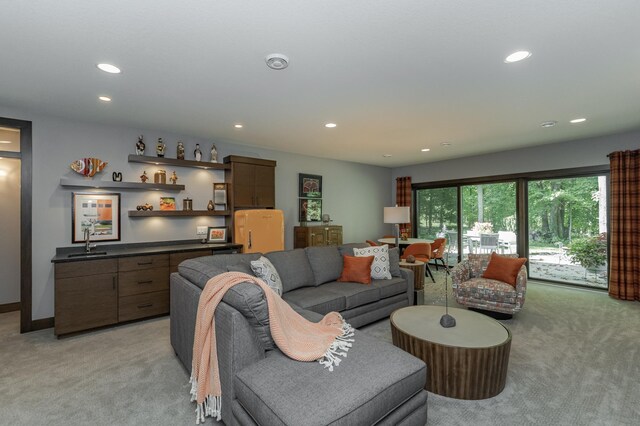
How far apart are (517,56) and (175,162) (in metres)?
4.21

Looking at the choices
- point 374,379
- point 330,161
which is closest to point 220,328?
point 374,379

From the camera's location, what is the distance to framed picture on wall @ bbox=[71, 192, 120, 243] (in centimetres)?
389

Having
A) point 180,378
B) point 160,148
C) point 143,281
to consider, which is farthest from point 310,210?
point 180,378

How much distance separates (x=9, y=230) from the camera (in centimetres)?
425

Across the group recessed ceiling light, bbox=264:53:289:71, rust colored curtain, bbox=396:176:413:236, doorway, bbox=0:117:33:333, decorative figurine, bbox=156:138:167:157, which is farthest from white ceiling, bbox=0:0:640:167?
rust colored curtain, bbox=396:176:413:236

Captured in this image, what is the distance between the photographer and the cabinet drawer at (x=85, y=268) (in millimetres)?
3288

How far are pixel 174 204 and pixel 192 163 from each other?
672mm

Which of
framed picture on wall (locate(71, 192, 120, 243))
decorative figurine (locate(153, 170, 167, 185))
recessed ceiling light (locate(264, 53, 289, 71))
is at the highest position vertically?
recessed ceiling light (locate(264, 53, 289, 71))

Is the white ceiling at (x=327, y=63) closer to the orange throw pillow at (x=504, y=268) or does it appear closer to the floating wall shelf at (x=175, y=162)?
the floating wall shelf at (x=175, y=162)

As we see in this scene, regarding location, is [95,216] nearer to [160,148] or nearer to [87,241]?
[87,241]

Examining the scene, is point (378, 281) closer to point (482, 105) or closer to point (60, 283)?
point (482, 105)

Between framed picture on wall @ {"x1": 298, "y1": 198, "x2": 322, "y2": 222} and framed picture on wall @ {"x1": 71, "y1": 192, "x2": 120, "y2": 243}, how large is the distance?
3.07m

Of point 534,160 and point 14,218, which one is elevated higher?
point 534,160

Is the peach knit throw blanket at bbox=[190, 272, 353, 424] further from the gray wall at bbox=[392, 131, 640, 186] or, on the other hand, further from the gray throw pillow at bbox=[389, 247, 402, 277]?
the gray wall at bbox=[392, 131, 640, 186]
